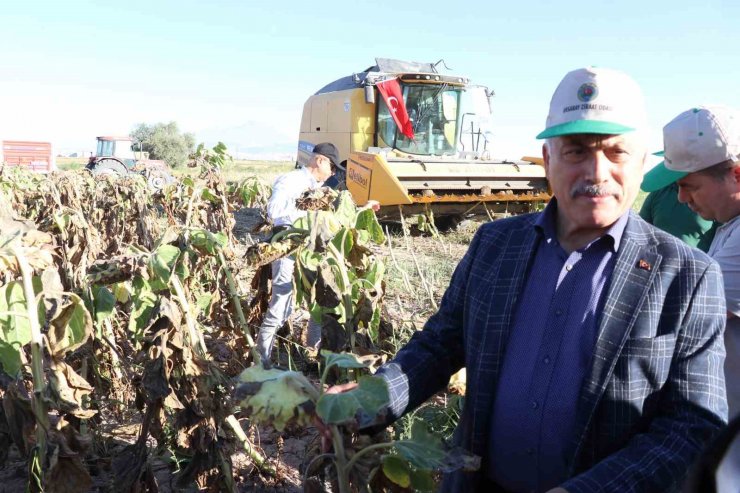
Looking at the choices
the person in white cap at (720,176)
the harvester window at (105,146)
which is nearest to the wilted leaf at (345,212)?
the person in white cap at (720,176)

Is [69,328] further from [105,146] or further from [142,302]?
[105,146]

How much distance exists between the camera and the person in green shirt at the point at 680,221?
2.46 metres

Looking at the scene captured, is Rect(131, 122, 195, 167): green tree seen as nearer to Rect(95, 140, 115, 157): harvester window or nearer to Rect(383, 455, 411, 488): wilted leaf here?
Rect(95, 140, 115, 157): harvester window

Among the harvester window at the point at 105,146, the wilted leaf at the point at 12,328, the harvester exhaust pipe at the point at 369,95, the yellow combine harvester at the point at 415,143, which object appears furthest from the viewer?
the harvester window at the point at 105,146

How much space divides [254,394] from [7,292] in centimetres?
112

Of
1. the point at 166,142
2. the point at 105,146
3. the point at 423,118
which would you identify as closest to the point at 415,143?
the point at 423,118

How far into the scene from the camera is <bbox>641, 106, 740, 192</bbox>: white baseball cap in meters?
1.71

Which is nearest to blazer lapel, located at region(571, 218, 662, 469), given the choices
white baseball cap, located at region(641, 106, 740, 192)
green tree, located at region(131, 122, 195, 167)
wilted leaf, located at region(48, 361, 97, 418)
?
white baseball cap, located at region(641, 106, 740, 192)

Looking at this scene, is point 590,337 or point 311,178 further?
point 311,178

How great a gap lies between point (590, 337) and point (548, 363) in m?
0.09

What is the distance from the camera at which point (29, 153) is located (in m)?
22.8

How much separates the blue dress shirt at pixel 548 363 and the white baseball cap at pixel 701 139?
1.78 ft

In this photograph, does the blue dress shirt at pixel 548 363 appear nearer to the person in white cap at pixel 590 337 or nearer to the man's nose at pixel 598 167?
the person in white cap at pixel 590 337

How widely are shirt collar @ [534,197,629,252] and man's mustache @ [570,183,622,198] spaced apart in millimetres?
57
